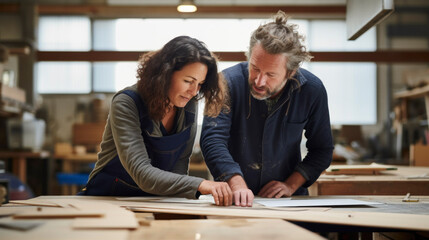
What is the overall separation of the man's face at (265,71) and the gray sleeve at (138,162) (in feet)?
1.80

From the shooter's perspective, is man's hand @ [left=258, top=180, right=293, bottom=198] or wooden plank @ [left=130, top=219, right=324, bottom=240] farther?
man's hand @ [left=258, top=180, right=293, bottom=198]

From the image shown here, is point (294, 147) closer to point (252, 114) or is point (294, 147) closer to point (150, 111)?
point (252, 114)

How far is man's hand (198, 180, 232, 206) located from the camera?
5.18 ft

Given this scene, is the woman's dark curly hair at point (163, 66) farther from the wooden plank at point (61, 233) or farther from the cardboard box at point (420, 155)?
the cardboard box at point (420, 155)

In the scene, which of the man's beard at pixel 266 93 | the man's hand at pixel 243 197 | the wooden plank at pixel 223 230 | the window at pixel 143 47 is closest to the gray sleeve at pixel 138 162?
the man's hand at pixel 243 197

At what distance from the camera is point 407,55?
21.5 ft

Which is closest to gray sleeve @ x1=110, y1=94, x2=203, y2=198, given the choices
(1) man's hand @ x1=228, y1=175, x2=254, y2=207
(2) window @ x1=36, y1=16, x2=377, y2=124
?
(1) man's hand @ x1=228, y1=175, x2=254, y2=207

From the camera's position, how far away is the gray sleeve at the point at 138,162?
1603mm

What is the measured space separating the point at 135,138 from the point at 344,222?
798 mm

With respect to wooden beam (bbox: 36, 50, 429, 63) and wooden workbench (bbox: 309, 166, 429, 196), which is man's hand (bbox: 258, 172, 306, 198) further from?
wooden beam (bbox: 36, 50, 429, 63)

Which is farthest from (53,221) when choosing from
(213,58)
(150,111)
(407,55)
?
(407,55)

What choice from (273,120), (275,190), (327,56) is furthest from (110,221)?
(327,56)

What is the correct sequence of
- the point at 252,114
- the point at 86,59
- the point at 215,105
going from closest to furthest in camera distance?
1. the point at 215,105
2. the point at 252,114
3. the point at 86,59

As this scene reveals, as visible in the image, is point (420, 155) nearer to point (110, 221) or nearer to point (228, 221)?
point (228, 221)
